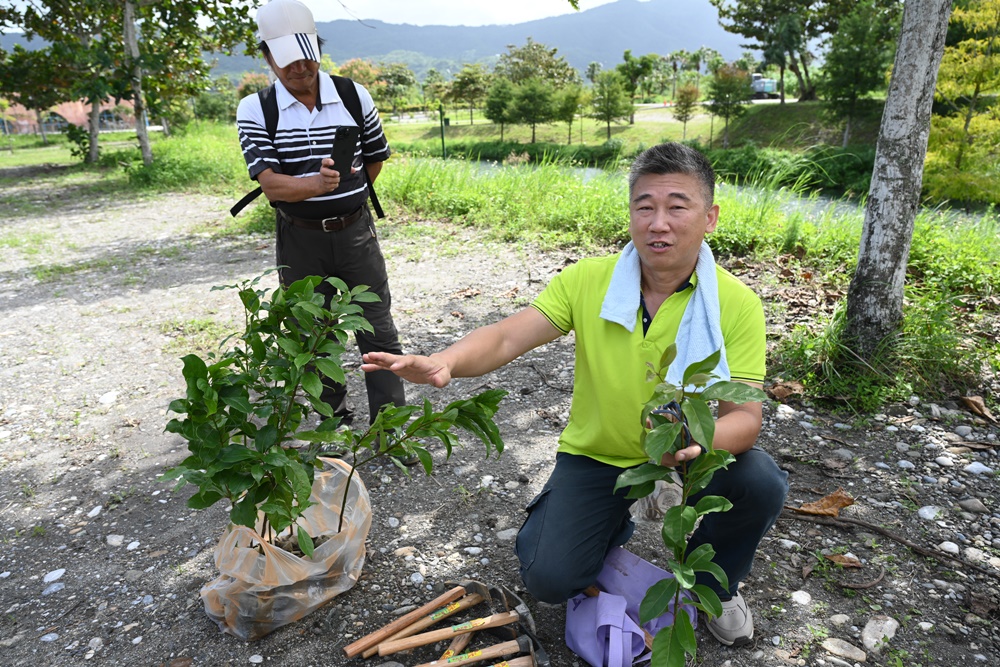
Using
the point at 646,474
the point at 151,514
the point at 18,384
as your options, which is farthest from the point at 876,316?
the point at 18,384

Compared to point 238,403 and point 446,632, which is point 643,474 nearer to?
point 446,632

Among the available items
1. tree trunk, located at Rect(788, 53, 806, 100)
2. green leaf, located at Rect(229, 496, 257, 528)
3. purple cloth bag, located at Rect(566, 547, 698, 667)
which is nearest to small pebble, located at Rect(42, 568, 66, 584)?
green leaf, located at Rect(229, 496, 257, 528)

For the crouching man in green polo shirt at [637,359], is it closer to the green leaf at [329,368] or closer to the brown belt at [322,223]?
→ the green leaf at [329,368]

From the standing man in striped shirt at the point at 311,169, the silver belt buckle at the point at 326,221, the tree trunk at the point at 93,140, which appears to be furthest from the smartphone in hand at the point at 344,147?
the tree trunk at the point at 93,140

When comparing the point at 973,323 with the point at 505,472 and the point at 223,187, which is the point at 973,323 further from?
the point at 223,187

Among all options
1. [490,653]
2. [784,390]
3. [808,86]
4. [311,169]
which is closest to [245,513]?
[490,653]

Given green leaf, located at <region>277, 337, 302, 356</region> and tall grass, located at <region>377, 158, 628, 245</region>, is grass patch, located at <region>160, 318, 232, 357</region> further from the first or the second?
tall grass, located at <region>377, 158, 628, 245</region>

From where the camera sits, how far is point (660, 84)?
71062mm

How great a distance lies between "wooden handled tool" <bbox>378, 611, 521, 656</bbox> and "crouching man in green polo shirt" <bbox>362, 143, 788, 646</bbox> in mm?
132

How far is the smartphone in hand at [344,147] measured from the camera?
9.01 ft

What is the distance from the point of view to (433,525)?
9.02ft

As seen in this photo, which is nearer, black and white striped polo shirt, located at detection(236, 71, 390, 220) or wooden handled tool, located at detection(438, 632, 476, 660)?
wooden handled tool, located at detection(438, 632, 476, 660)

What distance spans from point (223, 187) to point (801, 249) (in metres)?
10.2

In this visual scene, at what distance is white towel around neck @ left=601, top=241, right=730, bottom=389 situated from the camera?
1989mm
